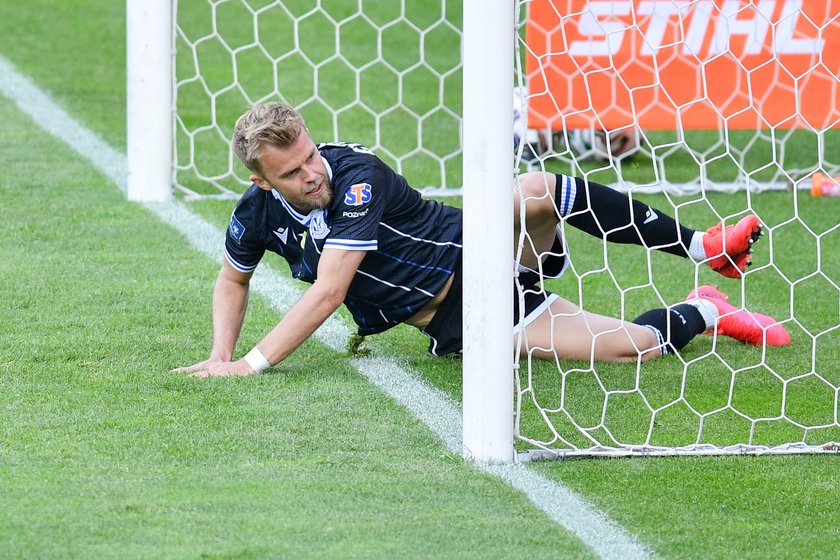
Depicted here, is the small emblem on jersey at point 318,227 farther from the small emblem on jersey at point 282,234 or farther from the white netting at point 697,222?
the white netting at point 697,222

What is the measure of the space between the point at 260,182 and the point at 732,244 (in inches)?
53.8

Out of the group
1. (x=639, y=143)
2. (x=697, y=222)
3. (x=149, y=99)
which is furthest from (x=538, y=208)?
(x=639, y=143)

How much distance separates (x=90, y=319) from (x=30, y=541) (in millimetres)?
1815

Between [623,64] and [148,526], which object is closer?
[148,526]

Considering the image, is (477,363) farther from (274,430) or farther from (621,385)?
(621,385)

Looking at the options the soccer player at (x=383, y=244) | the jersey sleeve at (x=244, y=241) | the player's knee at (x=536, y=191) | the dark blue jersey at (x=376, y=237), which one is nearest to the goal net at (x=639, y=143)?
the soccer player at (x=383, y=244)

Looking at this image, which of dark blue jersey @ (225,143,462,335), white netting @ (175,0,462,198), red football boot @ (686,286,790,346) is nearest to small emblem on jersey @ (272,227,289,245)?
dark blue jersey @ (225,143,462,335)

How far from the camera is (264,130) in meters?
3.66

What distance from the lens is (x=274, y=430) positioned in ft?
11.6

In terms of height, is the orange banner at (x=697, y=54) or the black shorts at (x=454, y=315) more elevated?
the orange banner at (x=697, y=54)

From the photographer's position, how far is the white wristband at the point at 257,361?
13.0 feet

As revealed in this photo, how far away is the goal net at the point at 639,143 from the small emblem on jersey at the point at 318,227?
2.07 feet

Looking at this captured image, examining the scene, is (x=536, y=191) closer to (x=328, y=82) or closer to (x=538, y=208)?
(x=538, y=208)

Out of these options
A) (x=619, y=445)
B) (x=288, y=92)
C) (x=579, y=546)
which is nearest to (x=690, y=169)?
(x=288, y=92)
